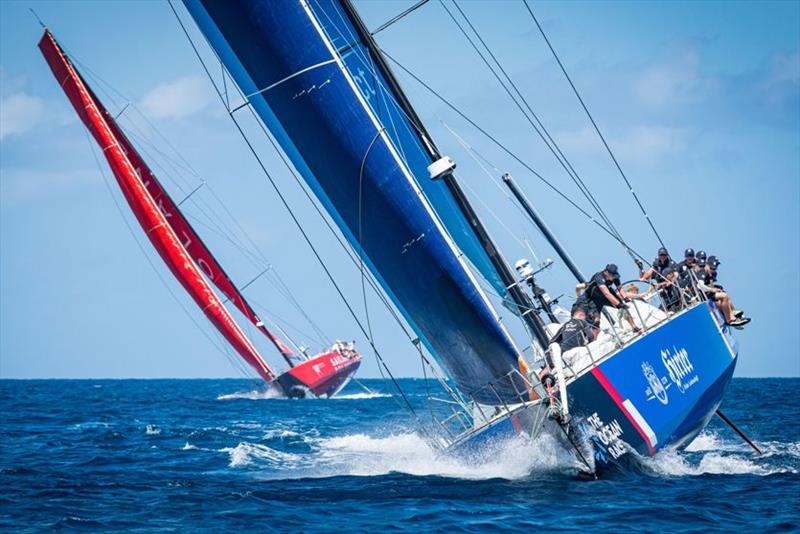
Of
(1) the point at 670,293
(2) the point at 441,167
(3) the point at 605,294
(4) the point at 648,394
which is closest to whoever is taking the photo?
(4) the point at 648,394

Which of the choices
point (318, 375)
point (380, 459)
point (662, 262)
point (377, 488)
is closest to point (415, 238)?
point (377, 488)

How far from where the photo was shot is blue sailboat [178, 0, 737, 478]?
10109mm

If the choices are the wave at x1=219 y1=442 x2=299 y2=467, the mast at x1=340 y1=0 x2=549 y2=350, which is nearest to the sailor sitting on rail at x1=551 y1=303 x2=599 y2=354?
the mast at x1=340 y1=0 x2=549 y2=350

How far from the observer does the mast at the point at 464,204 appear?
10758 millimetres

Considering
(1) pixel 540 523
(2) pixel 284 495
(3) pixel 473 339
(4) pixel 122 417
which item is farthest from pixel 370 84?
(4) pixel 122 417

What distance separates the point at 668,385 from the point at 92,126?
2305 cm

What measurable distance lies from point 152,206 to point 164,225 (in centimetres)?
69

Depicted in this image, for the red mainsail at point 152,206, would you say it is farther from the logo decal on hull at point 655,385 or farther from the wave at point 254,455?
the logo decal on hull at point 655,385

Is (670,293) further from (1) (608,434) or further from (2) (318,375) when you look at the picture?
(2) (318,375)

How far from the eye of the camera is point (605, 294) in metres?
10.7

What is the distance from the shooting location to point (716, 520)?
8.35 m

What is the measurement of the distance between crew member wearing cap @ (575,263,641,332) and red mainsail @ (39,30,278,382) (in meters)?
21.7

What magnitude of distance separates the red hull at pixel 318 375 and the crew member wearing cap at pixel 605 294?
91.4 feet

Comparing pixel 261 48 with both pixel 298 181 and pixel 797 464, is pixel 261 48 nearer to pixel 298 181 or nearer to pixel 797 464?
pixel 298 181
